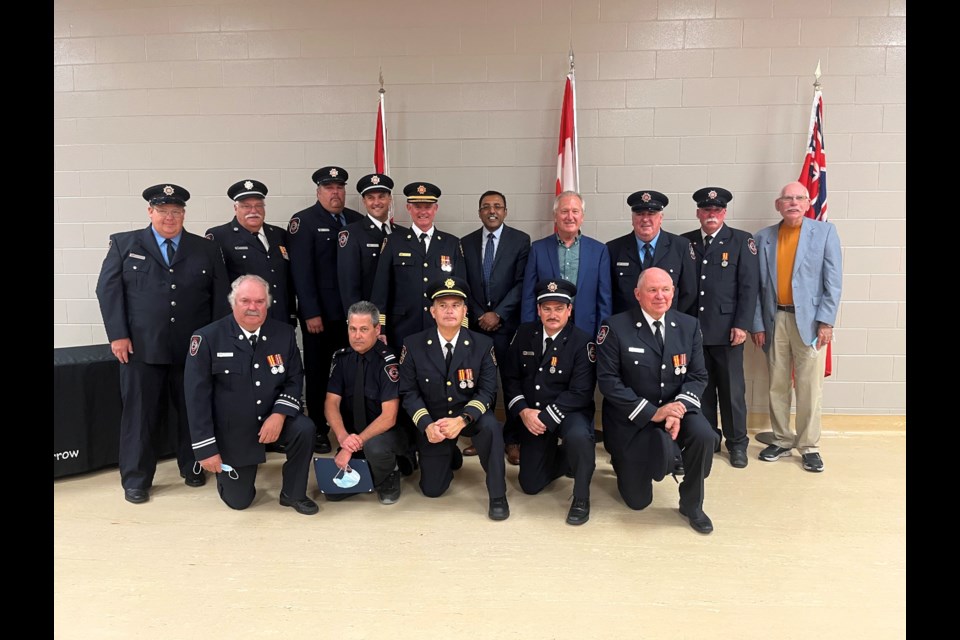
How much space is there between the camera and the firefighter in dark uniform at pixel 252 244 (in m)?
3.85

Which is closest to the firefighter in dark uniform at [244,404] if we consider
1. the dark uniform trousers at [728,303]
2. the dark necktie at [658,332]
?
the dark necktie at [658,332]

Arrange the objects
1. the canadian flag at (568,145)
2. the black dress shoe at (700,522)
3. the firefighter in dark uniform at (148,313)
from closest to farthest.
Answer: the black dress shoe at (700,522)
the firefighter in dark uniform at (148,313)
the canadian flag at (568,145)

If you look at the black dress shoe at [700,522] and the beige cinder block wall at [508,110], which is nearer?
the black dress shoe at [700,522]

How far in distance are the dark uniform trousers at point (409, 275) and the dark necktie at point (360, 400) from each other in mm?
509

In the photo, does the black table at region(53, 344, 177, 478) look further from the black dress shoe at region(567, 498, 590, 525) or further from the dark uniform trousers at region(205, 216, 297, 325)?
the black dress shoe at region(567, 498, 590, 525)

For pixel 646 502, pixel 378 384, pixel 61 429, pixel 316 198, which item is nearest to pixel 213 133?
pixel 316 198

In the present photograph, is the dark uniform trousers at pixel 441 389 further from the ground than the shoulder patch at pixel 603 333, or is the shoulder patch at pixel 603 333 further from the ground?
the shoulder patch at pixel 603 333

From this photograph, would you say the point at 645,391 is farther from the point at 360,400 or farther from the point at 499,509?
the point at 360,400

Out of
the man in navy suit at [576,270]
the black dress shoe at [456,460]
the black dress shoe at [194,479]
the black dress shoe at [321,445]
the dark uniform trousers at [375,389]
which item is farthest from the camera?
the black dress shoe at [321,445]

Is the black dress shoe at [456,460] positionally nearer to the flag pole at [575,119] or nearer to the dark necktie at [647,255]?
the dark necktie at [647,255]

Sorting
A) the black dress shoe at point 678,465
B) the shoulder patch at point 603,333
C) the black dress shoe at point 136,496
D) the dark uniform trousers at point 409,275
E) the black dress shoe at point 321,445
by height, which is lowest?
the black dress shoe at point 136,496

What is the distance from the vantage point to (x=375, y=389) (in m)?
3.33

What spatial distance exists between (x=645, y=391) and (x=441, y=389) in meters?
1.11

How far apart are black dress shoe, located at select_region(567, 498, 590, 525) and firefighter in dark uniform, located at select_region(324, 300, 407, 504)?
0.96 m
